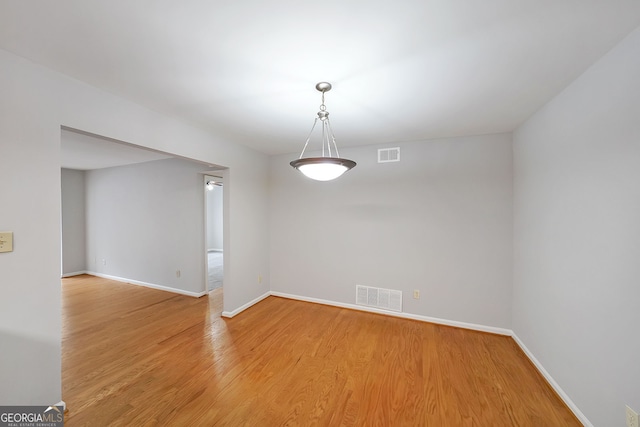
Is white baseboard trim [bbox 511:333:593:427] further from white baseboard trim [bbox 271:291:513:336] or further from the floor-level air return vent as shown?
the floor-level air return vent

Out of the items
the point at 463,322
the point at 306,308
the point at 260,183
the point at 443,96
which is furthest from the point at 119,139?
A: the point at 463,322

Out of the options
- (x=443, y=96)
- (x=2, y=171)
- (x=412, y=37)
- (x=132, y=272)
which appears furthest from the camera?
(x=132, y=272)

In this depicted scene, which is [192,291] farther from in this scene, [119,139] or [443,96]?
[443,96]

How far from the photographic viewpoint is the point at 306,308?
3.58 meters

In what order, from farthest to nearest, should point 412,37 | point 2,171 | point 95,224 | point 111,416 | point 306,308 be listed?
point 95,224 → point 306,308 → point 111,416 → point 2,171 → point 412,37

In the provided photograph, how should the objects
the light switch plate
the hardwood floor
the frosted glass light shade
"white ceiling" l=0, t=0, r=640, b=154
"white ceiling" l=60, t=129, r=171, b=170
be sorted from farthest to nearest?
1. "white ceiling" l=60, t=129, r=171, b=170
2. the hardwood floor
3. the frosted glass light shade
4. the light switch plate
5. "white ceiling" l=0, t=0, r=640, b=154

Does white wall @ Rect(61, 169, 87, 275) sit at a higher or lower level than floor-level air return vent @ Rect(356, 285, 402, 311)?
higher

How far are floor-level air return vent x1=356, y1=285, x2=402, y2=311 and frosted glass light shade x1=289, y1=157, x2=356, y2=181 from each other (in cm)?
229

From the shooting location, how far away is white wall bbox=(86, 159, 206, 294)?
4090 millimetres

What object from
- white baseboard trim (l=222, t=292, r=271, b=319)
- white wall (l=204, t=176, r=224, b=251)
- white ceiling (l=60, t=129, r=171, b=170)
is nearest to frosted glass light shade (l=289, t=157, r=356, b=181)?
white ceiling (l=60, t=129, r=171, b=170)

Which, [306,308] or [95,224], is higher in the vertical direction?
[95,224]

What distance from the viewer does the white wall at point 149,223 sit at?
161 inches

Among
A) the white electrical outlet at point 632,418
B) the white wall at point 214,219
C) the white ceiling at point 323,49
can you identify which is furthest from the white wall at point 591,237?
the white wall at point 214,219

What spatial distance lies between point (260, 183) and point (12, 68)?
2.62 meters
